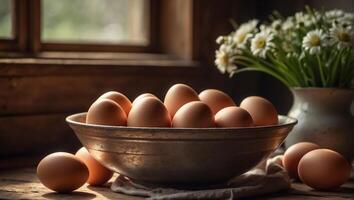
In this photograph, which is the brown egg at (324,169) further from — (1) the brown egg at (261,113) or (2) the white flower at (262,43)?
(2) the white flower at (262,43)

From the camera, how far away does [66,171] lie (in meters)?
0.90

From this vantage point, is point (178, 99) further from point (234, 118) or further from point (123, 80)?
point (123, 80)

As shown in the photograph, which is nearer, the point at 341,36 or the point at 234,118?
the point at 234,118

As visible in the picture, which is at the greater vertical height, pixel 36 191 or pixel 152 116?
pixel 152 116

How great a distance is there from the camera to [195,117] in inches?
34.1

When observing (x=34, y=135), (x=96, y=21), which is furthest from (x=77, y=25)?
(x=34, y=135)

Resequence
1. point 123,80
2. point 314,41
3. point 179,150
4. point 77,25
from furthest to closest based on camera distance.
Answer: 1. point 77,25
2. point 123,80
3. point 314,41
4. point 179,150

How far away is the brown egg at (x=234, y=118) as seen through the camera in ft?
2.91

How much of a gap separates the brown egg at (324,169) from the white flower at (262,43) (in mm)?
300

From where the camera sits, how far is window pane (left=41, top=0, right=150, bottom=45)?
1481mm

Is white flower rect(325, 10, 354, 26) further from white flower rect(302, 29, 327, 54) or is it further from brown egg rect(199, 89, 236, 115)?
brown egg rect(199, 89, 236, 115)

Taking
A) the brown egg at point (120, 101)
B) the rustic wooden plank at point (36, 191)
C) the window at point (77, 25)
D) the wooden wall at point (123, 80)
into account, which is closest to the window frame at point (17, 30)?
the window at point (77, 25)

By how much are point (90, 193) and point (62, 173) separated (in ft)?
0.19

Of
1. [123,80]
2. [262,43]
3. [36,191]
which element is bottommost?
[36,191]
